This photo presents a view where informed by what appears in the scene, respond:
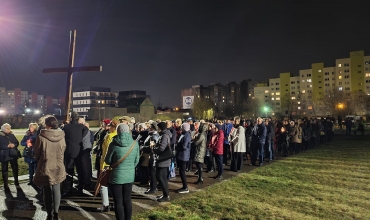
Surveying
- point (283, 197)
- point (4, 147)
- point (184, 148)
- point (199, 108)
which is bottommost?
point (283, 197)

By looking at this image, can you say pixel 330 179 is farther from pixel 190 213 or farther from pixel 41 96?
pixel 41 96

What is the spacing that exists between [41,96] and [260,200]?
204m

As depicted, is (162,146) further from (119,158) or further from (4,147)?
(4,147)

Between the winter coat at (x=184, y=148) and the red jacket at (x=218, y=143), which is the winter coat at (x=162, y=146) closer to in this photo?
the winter coat at (x=184, y=148)

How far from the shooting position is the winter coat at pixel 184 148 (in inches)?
331

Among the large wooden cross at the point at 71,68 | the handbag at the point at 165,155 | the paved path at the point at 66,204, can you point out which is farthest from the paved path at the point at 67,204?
the large wooden cross at the point at 71,68

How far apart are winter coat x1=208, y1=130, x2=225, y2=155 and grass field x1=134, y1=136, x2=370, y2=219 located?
105 centimetres

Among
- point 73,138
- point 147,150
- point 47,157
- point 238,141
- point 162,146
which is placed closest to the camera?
point 47,157

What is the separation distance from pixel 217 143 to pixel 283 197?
288 centimetres

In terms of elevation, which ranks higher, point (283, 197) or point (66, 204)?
point (66, 204)

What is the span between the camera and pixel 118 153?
5285 mm

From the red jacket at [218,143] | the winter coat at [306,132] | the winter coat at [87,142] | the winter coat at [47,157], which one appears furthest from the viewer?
the winter coat at [306,132]

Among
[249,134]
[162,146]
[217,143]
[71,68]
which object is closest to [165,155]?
[162,146]

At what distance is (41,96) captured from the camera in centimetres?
18900
